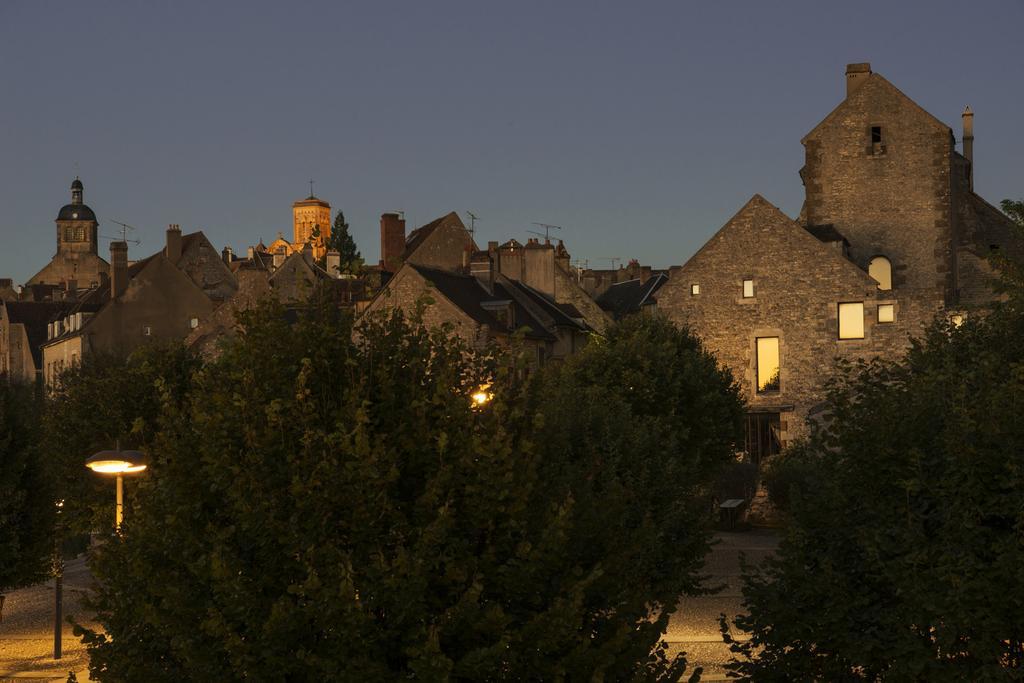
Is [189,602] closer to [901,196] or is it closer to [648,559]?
[648,559]

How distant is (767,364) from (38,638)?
3277cm

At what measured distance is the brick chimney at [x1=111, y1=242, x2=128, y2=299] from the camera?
272ft

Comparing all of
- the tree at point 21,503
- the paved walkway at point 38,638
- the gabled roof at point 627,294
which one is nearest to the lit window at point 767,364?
the paved walkway at point 38,638

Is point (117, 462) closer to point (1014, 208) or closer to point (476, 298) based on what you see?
point (1014, 208)

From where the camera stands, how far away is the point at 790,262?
53562 mm

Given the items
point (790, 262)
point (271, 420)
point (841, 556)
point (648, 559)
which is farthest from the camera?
point (790, 262)

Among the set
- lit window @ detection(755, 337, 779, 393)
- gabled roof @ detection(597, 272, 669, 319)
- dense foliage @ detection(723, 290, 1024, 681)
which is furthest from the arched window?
dense foliage @ detection(723, 290, 1024, 681)

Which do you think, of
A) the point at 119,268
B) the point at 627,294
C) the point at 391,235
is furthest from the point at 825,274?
the point at 119,268

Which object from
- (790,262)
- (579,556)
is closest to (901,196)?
(790,262)

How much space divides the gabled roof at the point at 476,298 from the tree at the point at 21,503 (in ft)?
90.1

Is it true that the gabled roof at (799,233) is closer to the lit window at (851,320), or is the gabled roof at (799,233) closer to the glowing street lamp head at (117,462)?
the lit window at (851,320)

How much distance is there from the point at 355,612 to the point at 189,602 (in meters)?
1.53

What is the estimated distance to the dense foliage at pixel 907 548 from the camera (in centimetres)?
1346

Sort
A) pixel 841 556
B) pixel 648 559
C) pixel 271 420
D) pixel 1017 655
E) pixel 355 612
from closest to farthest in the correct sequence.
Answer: pixel 355 612, pixel 271 420, pixel 1017 655, pixel 841 556, pixel 648 559
